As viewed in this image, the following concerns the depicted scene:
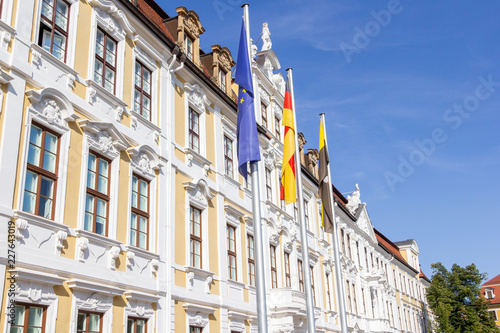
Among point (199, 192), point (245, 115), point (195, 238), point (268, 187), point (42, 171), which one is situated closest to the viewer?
point (42, 171)

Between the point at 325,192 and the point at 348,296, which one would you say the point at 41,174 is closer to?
the point at 325,192

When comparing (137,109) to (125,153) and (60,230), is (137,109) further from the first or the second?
(60,230)

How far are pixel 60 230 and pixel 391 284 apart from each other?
40.8 m

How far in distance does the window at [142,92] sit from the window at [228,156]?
4864 mm

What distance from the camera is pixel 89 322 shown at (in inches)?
464

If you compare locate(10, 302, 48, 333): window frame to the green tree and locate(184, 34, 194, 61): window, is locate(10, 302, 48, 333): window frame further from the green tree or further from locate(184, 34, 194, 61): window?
the green tree


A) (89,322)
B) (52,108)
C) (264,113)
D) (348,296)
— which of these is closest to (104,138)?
(52,108)

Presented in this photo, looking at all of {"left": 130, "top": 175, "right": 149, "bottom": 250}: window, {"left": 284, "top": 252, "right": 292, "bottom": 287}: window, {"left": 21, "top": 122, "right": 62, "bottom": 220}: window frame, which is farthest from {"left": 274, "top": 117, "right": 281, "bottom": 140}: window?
{"left": 21, "top": 122, "right": 62, "bottom": 220}: window frame

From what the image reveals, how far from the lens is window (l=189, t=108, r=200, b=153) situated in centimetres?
1825

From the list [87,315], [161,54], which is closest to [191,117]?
[161,54]

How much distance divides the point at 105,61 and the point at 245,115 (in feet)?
13.8

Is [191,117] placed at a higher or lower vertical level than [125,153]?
higher

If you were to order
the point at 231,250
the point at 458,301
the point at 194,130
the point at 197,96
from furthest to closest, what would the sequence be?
1. the point at 458,301
2. the point at 231,250
3. the point at 197,96
4. the point at 194,130

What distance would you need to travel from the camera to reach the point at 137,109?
51.1ft
